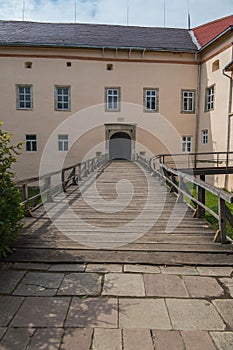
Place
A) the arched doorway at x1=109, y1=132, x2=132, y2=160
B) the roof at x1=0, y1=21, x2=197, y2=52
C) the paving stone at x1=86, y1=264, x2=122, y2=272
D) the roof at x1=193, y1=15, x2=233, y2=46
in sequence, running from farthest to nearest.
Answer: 1. the arched doorway at x1=109, y1=132, x2=132, y2=160
2. the roof at x1=0, y1=21, x2=197, y2=52
3. the roof at x1=193, y1=15, x2=233, y2=46
4. the paving stone at x1=86, y1=264, x2=122, y2=272

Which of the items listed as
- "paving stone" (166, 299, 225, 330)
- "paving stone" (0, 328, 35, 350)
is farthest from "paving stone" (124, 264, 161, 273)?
"paving stone" (0, 328, 35, 350)

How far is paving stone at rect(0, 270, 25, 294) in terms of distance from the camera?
2548mm

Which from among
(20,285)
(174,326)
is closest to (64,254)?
(20,285)

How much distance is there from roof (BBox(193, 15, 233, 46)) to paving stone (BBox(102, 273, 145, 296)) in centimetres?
1879

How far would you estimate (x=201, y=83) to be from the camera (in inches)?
743

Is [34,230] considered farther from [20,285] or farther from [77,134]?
[77,134]

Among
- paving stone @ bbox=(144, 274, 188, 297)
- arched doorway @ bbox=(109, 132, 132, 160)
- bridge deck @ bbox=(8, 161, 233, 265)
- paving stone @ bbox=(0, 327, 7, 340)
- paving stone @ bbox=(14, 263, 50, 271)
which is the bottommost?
paving stone @ bbox=(0, 327, 7, 340)

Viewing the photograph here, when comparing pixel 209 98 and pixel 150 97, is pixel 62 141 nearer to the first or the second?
pixel 150 97

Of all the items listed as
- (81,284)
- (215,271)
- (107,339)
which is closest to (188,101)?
(215,271)

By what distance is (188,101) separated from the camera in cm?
1958

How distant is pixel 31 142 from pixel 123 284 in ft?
58.8

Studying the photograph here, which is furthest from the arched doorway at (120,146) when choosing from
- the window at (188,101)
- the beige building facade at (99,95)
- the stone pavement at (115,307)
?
the stone pavement at (115,307)

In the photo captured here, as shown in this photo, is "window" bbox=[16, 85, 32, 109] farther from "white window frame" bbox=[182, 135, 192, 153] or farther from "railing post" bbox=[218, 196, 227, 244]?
"railing post" bbox=[218, 196, 227, 244]

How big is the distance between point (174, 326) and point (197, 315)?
0.82 feet
